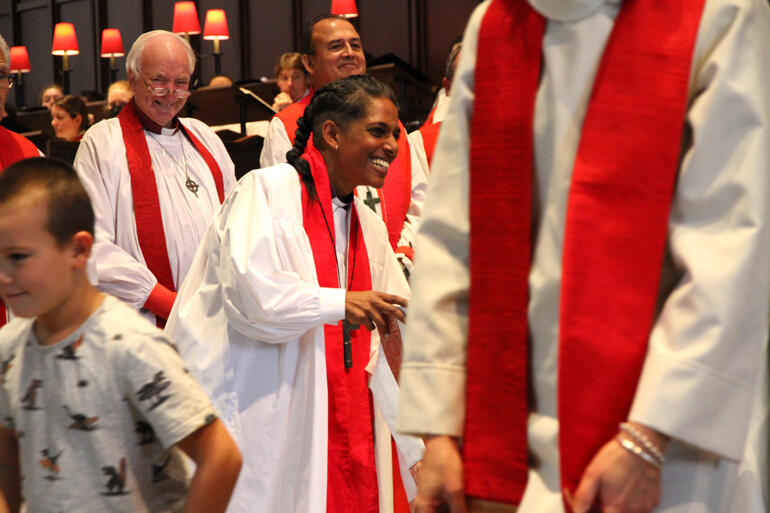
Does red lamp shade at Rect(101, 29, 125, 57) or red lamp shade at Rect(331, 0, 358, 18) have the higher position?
red lamp shade at Rect(331, 0, 358, 18)

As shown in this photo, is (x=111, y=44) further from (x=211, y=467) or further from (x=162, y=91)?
(x=211, y=467)

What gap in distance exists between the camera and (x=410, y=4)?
459 inches

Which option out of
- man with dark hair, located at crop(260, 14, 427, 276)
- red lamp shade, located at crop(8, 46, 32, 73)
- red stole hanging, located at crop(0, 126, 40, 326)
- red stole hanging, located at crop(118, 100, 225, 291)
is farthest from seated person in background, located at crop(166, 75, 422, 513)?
red lamp shade, located at crop(8, 46, 32, 73)

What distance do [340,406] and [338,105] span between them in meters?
1.13

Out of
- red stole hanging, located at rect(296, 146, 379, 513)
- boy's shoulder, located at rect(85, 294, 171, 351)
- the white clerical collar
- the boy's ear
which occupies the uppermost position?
the white clerical collar

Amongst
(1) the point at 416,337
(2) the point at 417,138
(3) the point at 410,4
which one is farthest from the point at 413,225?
(3) the point at 410,4

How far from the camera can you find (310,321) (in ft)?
10.7

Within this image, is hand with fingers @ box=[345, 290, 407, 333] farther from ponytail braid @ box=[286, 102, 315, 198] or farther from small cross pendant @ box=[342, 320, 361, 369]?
ponytail braid @ box=[286, 102, 315, 198]

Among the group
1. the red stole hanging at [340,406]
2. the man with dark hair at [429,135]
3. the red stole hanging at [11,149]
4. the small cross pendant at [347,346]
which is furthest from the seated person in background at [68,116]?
the small cross pendant at [347,346]

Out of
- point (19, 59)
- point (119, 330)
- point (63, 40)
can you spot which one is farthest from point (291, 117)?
point (19, 59)

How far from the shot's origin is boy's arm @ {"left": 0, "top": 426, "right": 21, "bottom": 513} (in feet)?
5.74

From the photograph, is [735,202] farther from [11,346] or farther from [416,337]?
[11,346]

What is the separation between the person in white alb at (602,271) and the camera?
1439 millimetres

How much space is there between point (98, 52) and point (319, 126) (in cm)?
1163
